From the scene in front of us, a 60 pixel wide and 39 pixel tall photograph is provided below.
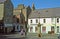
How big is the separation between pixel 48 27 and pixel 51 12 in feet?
18.5

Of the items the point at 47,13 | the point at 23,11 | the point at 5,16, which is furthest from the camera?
the point at 23,11

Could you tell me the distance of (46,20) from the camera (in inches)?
2320

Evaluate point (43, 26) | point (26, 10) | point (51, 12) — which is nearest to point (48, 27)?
point (43, 26)

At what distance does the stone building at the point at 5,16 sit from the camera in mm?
57188

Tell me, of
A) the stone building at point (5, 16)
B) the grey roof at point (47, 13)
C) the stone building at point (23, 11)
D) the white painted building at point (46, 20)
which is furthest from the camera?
the stone building at point (23, 11)

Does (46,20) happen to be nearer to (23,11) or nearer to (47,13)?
(47,13)

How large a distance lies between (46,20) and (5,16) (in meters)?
12.7

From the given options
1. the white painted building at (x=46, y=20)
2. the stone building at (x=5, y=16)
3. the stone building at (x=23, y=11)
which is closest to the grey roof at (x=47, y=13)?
the white painted building at (x=46, y=20)

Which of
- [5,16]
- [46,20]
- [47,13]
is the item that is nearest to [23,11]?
[47,13]

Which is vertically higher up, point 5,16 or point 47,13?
point 47,13

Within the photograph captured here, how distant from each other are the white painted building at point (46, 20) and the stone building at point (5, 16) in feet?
22.6

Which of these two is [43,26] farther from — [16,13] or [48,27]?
[16,13]

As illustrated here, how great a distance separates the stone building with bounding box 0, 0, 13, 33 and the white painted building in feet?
22.6

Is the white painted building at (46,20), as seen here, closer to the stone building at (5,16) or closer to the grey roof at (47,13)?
the grey roof at (47,13)
